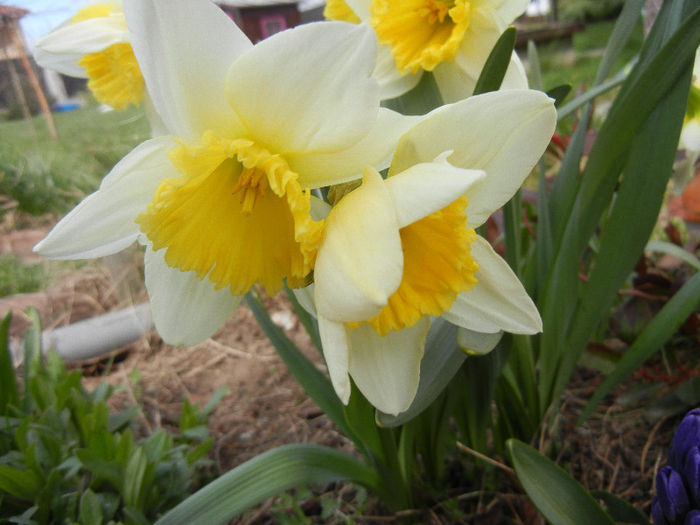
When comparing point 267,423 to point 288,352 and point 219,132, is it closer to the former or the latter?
point 288,352

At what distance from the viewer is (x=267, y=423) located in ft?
3.76

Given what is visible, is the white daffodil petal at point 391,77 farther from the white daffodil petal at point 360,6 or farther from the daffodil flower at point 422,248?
the daffodil flower at point 422,248

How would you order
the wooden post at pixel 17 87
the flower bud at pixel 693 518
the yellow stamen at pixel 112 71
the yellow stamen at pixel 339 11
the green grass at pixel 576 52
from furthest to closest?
the green grass at pixel 576 52 < the wooden post at pixel 17 87 < the yellow stamen at pixel 339 11 < the yellow stamen at pixel 112 71 < the flower bud at pixel 693 518

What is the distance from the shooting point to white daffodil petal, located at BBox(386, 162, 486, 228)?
0.34 m

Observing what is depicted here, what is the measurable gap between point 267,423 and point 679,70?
97 centimetres

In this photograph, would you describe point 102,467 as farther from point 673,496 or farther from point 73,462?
point 673,496

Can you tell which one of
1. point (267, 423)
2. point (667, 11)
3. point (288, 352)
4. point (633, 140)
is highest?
point (667, 11)

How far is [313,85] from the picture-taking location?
0.38m

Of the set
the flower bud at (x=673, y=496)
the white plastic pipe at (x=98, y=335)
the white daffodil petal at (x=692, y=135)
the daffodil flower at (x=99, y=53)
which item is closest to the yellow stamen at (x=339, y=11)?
the daffodil flower at (x=99, y=53)

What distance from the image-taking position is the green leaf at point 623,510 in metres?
0.59

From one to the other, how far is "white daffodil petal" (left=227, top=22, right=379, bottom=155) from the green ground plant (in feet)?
1.76

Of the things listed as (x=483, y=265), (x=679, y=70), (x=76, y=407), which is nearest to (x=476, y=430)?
(x=483, y=265)

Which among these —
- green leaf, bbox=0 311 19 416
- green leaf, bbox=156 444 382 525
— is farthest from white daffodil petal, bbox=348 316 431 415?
green leaf, bbox=0 311 19 416

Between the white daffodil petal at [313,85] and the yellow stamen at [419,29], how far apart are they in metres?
0.22
